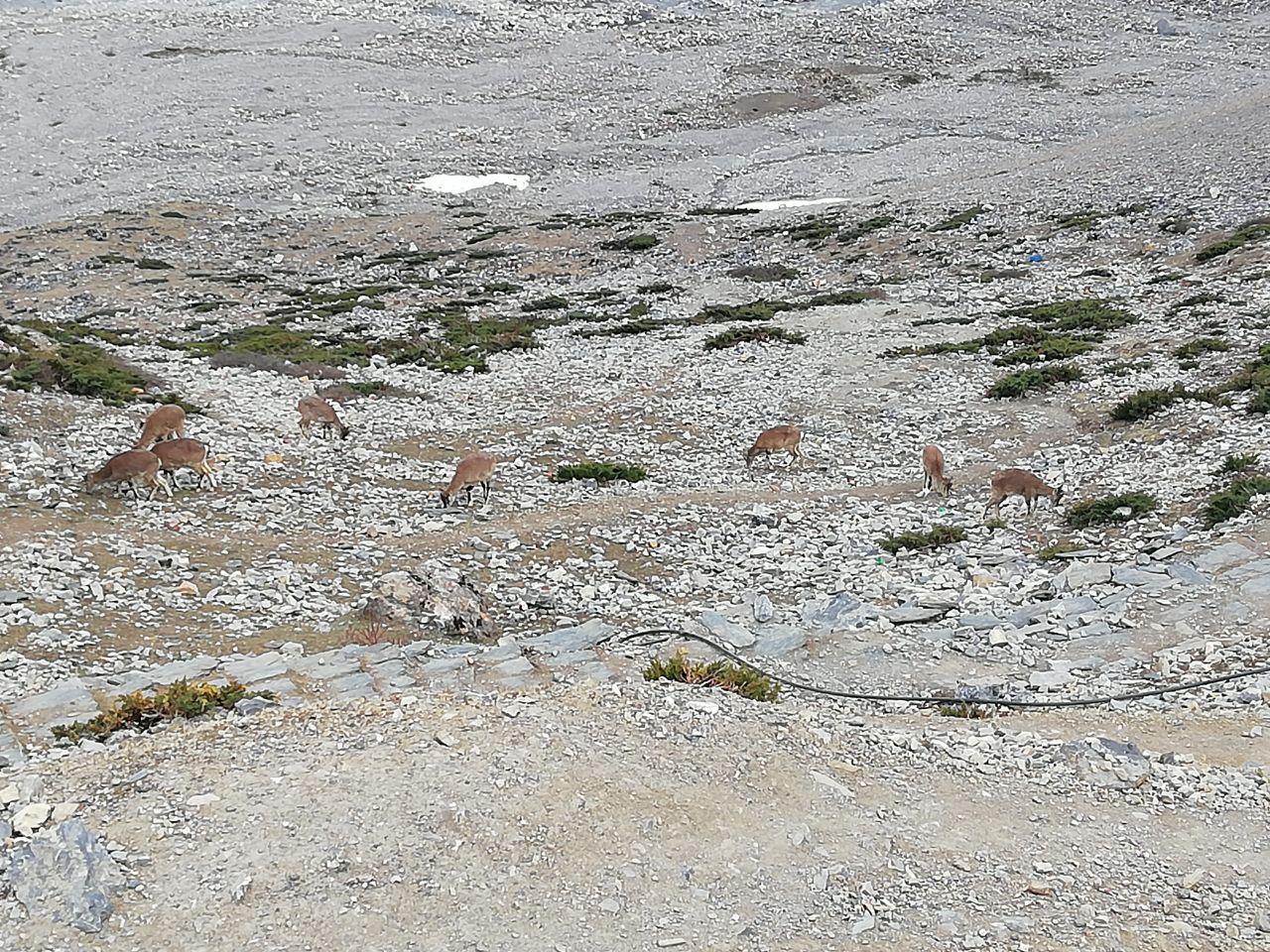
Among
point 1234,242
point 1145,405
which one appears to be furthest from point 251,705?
point 1234,242

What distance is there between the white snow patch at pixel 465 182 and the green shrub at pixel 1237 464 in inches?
2197

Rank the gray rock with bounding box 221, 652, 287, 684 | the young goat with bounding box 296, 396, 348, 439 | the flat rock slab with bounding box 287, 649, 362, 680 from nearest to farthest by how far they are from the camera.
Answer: the gray rock with bounding box 221, 652, 287, 684
the flat rock slab with bounding box 287, 649, 362, 680
the young goat with bounding box 296, 396, 348, 439

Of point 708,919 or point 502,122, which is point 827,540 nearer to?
point 708,919

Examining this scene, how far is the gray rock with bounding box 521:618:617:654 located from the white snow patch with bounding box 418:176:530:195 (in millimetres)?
57240

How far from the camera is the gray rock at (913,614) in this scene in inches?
504

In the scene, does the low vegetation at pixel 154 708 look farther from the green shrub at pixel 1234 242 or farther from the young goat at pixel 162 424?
the green shrub at pixel 1234 242

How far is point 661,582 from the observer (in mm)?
14477

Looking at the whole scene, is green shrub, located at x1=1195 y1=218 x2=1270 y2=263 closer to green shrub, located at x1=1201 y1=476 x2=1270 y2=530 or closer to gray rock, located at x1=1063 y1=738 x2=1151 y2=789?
green shrub, located at x1=1201 y1=476 x2=1270 y2=530

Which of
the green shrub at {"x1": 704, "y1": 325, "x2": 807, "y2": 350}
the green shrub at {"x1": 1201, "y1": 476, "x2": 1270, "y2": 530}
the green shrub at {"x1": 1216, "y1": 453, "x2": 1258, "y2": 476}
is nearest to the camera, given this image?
the green shrub at {"x1": 1201, "y1": 476, "x2": 1270, "y2": 530}

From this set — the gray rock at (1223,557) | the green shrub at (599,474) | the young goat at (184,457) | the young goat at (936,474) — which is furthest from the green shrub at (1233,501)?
the young goat at (184,457)

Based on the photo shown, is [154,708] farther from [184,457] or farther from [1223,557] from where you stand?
[1223,557]

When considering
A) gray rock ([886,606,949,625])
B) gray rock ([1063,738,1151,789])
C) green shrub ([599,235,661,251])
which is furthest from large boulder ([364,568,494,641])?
green shrub ([599,235,661,251])

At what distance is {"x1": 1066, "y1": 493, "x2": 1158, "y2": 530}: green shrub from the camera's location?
15273mm

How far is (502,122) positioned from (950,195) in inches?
1614
